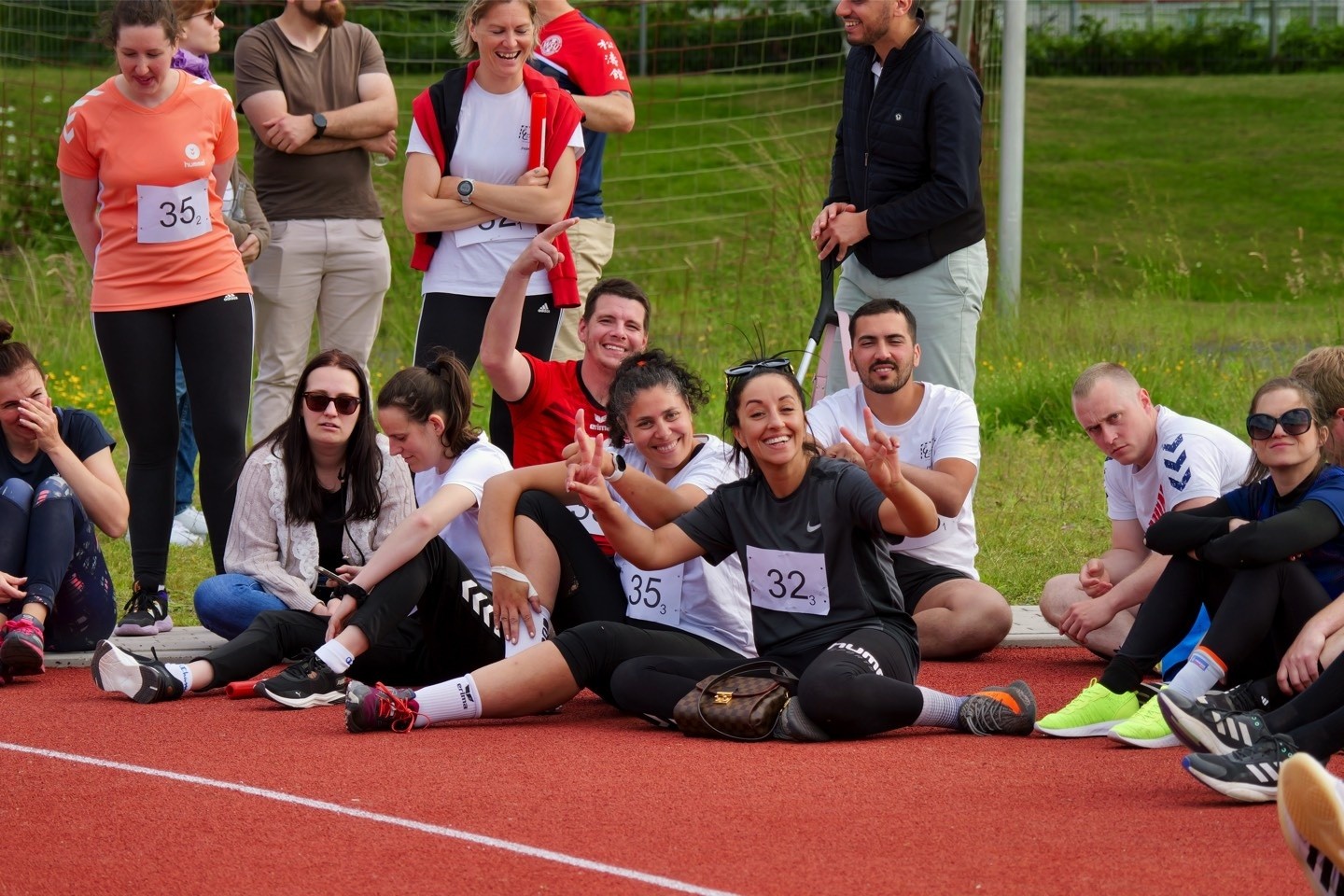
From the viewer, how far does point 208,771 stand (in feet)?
15.1

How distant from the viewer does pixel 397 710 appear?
5.09 metres

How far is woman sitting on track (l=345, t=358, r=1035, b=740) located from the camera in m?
5.03

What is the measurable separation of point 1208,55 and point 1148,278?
897 inches

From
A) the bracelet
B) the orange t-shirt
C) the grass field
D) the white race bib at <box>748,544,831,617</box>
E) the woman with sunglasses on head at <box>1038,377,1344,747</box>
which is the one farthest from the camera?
the grass field

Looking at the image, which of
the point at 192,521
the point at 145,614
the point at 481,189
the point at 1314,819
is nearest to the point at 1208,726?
the point at 1314,819

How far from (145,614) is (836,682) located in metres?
2.75

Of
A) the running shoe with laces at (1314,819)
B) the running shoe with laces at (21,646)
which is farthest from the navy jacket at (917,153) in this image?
the running shoe with laces at (1314,819)

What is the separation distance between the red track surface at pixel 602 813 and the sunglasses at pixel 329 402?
105 cm

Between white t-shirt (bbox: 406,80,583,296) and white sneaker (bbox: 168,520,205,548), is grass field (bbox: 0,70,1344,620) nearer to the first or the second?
white sneaker (bbox: 168,520,205,548)

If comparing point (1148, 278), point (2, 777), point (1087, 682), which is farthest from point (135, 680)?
point (1148, 278)

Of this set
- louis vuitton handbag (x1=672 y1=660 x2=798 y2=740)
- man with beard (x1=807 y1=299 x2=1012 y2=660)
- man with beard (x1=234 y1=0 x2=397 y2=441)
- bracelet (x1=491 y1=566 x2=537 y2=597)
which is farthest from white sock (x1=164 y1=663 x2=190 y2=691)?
man with beard (x1=234 y1=0 x2=397 y2=441)

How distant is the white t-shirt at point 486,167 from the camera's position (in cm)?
669

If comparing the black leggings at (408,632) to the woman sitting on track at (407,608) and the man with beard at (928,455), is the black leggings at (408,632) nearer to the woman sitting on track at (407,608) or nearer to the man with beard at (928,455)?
the woman sitting on track at (407,608)

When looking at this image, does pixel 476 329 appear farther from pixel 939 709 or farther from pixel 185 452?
pixel 939 709
